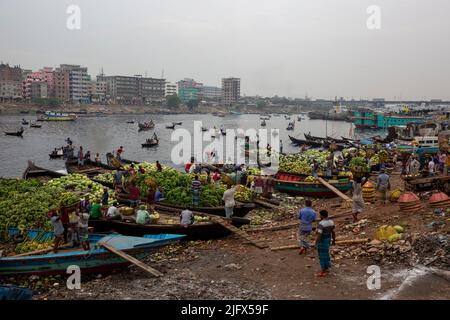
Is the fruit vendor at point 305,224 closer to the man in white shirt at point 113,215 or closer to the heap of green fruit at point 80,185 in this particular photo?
the man in white shirt at point 113,215

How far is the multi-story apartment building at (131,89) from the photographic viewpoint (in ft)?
568

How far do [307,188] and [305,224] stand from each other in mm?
9999

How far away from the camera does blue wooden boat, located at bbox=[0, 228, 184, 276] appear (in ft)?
36.8

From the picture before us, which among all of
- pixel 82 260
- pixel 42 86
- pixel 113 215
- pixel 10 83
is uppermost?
pixel 10 83

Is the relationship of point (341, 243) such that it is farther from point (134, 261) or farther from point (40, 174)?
point (40, 174)

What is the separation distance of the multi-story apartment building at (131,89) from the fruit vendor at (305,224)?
16255 centimetres

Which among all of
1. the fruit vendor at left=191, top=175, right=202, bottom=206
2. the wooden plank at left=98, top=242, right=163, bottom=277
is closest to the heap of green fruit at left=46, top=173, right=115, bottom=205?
the fruit vendor at left=191, top=175, right=202, bottom=206

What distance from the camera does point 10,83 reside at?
14762cm

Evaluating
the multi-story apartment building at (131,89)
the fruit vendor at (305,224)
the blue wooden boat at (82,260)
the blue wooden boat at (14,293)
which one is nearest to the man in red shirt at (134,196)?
the blue wooden boat at (82,260)

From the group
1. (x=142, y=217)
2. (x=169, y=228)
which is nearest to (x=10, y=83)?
(x=142, y=217)

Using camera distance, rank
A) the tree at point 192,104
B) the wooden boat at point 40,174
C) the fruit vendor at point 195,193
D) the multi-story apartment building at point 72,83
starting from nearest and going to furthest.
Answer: the fruit vendor at point 195,193 → the wooden boat at point 40,174 → the multi-story apartment building at point 72,83 → the tree at point 192,104

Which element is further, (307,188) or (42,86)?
(42,86)

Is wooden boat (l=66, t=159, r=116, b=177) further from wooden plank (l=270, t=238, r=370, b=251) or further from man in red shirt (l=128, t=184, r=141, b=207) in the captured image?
wooden plank (l=270, t=238, r=370, b=251)
